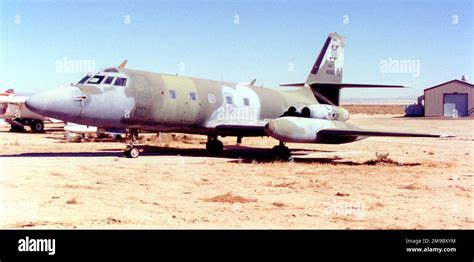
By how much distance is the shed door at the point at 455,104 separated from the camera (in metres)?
70.9

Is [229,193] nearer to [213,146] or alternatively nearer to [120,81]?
[120,81]

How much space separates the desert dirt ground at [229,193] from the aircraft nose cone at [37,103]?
1.69 m

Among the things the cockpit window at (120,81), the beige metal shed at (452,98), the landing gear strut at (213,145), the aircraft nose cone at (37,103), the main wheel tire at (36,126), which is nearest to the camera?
the aircraft nose cone at (37,103)

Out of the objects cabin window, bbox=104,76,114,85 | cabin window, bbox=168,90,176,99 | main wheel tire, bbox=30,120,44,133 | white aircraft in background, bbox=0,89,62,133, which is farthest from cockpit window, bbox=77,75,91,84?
main wheel tire, bbox=30,120,44,133

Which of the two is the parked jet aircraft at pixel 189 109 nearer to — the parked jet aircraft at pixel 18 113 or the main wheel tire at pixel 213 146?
the main wheel tire at pixel 213 146

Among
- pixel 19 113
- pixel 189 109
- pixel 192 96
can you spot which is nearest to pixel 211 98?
pixel 192 96

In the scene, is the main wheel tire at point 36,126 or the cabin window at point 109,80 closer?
the cabin window at point 109,80

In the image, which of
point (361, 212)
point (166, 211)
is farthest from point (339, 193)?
point (166, 211)

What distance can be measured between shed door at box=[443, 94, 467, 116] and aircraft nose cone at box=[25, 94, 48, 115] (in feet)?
207

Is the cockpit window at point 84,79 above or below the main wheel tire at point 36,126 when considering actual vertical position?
above

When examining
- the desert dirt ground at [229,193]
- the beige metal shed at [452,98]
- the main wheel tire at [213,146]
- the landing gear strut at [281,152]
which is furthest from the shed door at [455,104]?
the desert dirt ground at [229,193]

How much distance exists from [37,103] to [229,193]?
828 cm

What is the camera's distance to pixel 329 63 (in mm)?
27000

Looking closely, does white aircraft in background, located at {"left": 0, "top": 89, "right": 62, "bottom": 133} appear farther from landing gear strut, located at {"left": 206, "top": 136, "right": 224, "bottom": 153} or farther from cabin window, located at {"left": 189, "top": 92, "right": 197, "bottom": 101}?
cabin window, located at {"left": 189, "top": 92, "right": 197, "bottom": 101}
